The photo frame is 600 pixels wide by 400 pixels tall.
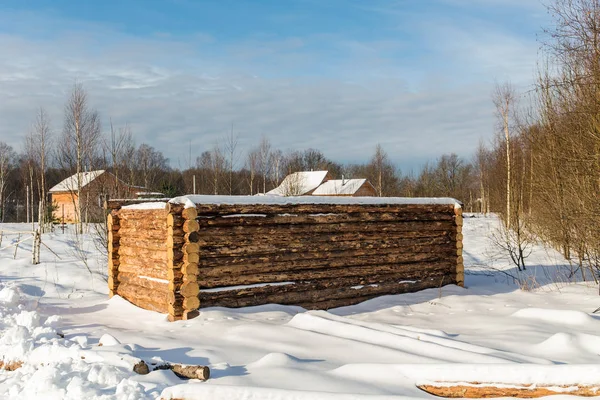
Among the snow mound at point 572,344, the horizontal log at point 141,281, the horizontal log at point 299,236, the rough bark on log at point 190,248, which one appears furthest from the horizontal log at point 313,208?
the snow mound at point 572,344

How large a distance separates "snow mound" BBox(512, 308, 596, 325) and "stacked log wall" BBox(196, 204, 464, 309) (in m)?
2.65

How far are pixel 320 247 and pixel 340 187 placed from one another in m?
39.7

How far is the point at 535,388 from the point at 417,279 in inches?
252

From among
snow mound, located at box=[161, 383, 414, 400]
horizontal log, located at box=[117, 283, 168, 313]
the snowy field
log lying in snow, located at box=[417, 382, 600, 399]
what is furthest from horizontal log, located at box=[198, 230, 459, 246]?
log lying in snow, located at box=[417, 382, 600, 399]

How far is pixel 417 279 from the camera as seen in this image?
35.1 ft

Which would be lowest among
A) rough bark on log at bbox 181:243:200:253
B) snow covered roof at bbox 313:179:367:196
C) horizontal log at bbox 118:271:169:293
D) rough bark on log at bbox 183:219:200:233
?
horizontal log at bbox 118:271:169:293

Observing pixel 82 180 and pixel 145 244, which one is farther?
pixel 82 180

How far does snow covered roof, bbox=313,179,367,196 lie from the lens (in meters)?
47.0

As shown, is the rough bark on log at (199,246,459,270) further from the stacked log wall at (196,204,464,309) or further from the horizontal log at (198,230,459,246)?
the horizontal log at (198,230,459,246)

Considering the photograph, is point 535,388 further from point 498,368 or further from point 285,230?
point 285,230

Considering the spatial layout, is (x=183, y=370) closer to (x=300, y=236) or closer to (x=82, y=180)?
(x=300, y=236)

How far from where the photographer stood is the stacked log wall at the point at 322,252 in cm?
844

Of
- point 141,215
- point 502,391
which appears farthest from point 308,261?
point 502,391

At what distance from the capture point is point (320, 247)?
31.1 ft
